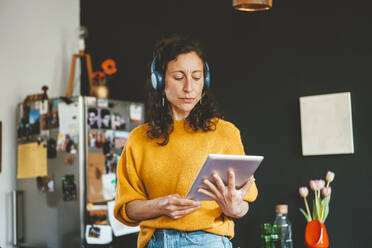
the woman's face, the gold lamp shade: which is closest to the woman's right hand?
the woman's face

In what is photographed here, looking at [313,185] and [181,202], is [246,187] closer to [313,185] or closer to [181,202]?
[181,202]

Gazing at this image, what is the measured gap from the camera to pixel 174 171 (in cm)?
135

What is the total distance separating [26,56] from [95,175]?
3.96ft

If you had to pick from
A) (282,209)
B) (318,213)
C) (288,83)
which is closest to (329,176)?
(318,213)

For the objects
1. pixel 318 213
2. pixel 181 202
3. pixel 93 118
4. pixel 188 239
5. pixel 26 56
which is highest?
pixel 26 56

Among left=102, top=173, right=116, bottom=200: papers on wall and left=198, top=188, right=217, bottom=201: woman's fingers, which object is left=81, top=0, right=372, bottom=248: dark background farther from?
left=198, top=188, right=217, bottom=201: woman's fingers

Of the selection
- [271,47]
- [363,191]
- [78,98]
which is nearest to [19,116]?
[78,98]

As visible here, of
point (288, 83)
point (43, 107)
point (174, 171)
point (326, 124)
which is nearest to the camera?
point (174, 171)

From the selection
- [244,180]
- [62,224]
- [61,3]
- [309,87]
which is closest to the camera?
[244,180]

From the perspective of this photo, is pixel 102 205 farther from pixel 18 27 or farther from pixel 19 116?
pixel 18 27

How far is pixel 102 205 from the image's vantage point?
3432mm

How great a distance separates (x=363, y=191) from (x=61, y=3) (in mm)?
2908

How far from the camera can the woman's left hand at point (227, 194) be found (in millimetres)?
1247

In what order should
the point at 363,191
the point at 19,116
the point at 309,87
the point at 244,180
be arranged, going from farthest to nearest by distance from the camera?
the point at 19,116, the point at 309,87, the point at 363,191, the point at 244,180
